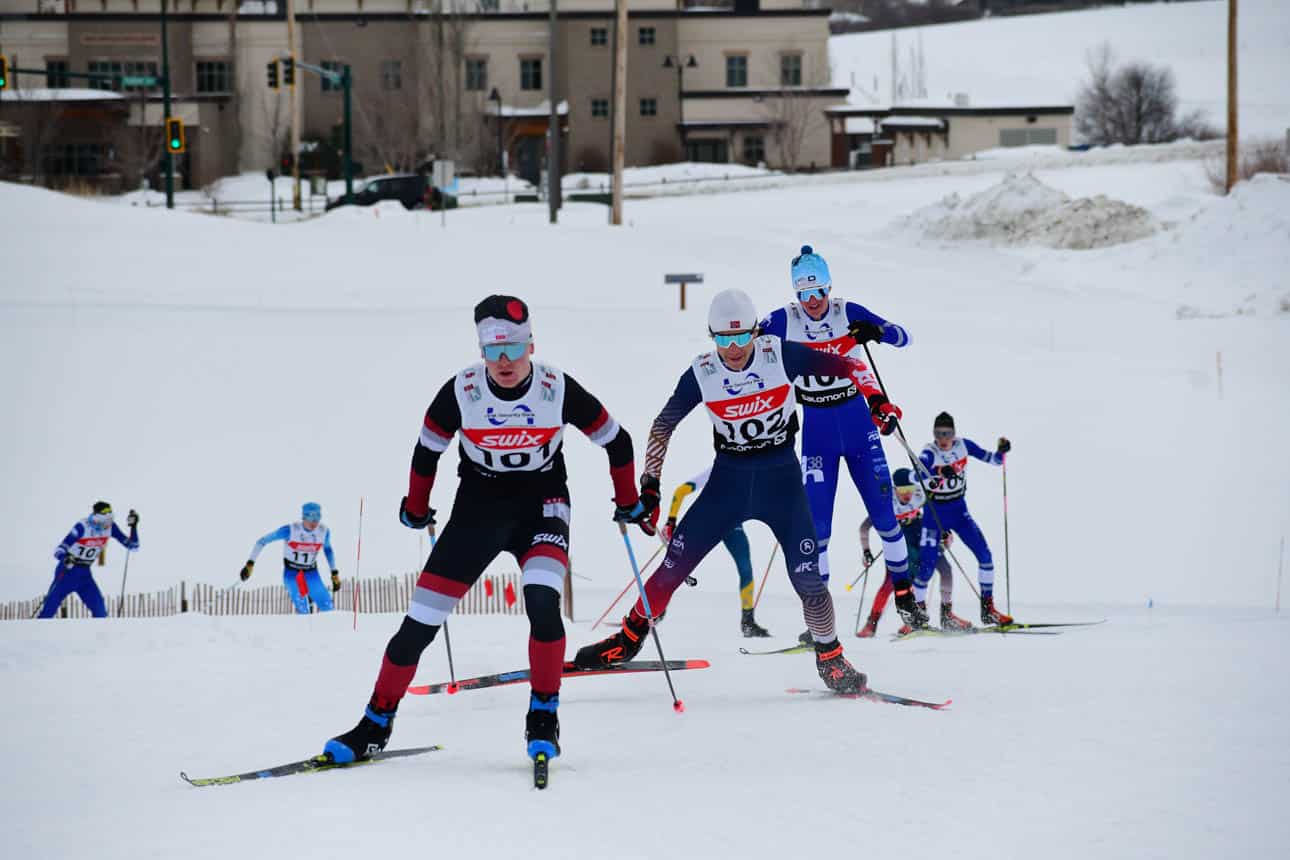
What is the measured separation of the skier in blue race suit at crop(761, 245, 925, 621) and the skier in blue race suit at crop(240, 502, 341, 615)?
5.98 m

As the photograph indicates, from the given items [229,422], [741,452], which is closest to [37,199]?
[229,422]

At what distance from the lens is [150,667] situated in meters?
8.59

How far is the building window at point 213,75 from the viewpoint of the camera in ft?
203

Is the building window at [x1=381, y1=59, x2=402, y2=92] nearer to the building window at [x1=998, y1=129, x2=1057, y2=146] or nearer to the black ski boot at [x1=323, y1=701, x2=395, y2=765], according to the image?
the building window at [x1=998, y1=129, x2=1057, y2=146]

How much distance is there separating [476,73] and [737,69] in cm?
1233

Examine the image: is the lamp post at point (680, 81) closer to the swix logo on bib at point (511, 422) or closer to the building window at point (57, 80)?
the building window at point (57, 80)

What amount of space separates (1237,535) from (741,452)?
33.1 feet

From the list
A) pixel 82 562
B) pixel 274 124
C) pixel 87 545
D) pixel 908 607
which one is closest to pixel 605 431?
pixel 908 607

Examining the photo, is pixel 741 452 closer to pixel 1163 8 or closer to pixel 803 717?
pixel 803 717

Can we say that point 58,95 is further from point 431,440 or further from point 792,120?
point 431,440

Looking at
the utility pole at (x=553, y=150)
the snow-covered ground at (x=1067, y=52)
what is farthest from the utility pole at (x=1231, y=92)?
the snow-covered ground at (x=1067, y=52)

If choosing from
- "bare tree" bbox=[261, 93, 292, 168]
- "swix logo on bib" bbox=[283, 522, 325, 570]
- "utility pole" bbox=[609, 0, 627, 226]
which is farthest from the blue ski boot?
"bare tree" bbox=[261, 93, 292, 168]

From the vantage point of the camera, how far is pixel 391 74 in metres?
63.1

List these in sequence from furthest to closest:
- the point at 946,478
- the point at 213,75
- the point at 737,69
A: the point at 737,69 < the point at 213,75 < the point at 946,478
